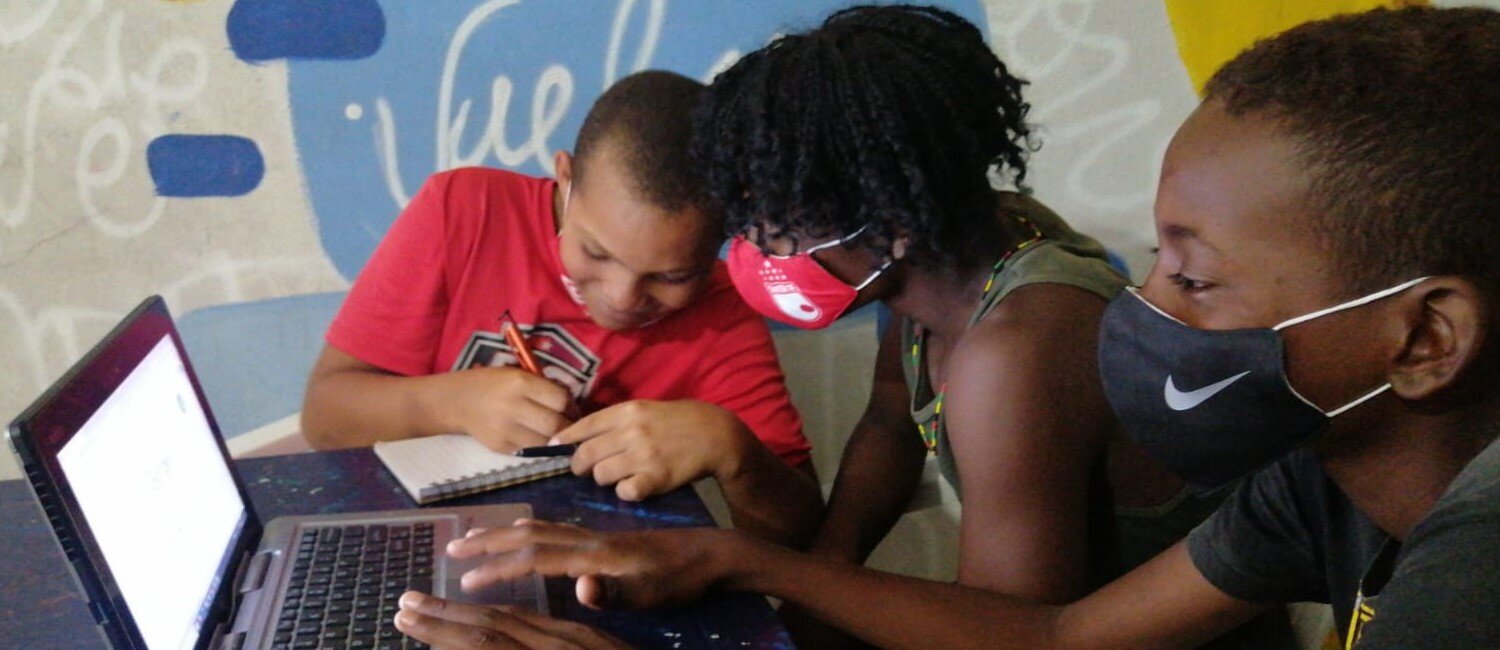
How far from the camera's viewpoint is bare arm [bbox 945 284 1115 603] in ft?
3.28

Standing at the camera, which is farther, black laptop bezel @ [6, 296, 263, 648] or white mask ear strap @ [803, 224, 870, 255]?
white mask ear strap @ [803, 224, 870, 255]

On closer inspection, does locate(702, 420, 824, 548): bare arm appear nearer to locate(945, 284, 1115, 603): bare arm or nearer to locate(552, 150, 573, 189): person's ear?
locate(945, 284, 1115, 603): bare arm

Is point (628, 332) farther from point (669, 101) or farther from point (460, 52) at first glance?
point (460, 52)

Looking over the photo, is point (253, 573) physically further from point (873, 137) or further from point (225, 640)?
point (873, 137)

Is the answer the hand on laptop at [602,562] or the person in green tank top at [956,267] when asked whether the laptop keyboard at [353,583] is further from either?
the person in green tank top at [956,267]

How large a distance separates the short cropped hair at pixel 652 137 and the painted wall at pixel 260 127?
329mm

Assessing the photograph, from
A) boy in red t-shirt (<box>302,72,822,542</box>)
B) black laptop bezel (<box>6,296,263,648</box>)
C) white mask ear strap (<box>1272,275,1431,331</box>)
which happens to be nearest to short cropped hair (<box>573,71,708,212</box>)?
boy in red t-shirt (<box>302,72,822,542</box>)

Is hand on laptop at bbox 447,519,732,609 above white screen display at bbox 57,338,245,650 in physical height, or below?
below

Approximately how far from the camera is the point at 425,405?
133cm

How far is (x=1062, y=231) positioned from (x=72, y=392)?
99 cm

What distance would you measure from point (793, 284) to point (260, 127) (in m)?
0.88

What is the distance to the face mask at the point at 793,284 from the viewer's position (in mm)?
1206

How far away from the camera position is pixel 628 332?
1.53 metres

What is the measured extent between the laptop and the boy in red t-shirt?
196mm
